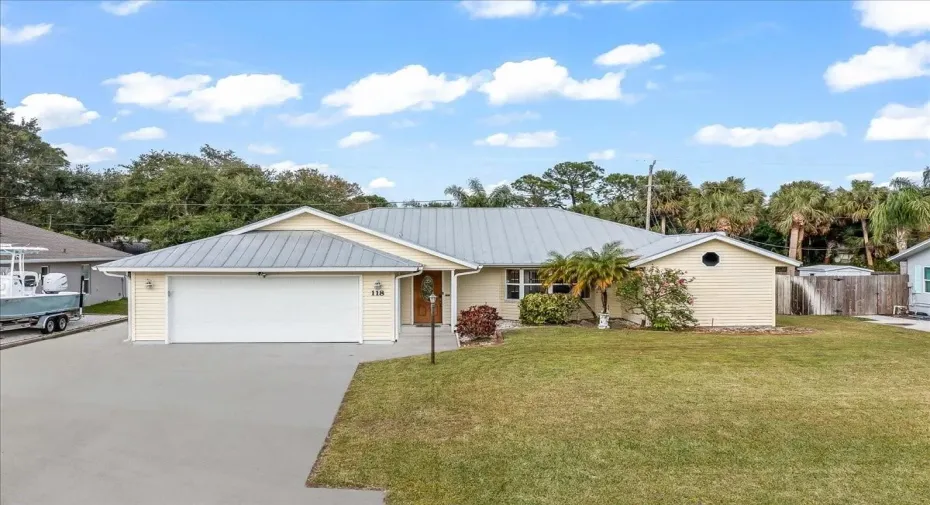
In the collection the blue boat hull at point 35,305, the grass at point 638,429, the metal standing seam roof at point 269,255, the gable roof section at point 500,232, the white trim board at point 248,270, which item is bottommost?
the grass at point 638,429

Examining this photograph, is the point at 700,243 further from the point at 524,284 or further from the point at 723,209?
the point at 723,209

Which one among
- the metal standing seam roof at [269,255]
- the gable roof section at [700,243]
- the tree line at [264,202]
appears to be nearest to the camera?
the metal standing seam roof at [269,255]

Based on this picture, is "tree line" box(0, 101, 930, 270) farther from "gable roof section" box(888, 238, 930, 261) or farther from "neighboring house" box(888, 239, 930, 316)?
"neighboring house" box(888, 239, 930, 316)

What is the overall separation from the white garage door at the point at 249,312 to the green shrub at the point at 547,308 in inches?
214

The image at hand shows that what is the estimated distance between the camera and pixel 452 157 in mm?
29406

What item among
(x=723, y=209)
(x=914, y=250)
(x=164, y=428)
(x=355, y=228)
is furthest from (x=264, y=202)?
(x=914, y=250)

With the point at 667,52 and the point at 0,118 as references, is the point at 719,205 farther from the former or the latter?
the point at 0,118

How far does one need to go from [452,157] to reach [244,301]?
17979mm

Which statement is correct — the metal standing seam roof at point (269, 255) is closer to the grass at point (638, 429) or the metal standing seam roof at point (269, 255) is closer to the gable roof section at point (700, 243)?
the grass at point (638, 429)

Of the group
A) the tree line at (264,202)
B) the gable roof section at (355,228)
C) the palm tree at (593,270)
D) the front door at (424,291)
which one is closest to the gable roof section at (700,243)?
the palm tree at (593,270)

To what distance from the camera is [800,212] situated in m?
32.1

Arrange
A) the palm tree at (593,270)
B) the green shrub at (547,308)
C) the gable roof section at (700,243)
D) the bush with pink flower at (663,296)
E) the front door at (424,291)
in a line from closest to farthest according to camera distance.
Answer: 1. the palm tree at (593,270)
2. the bush with pink flower at (663,296)
3. the gable roof section at (700,243)
4. the green shrub at (547,308)
5. the front door at (424,291)

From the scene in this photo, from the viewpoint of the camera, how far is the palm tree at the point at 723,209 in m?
32.8

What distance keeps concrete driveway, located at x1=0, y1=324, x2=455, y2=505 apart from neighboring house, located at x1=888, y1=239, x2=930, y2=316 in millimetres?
19780
